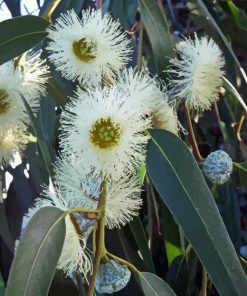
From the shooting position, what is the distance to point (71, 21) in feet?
2.53

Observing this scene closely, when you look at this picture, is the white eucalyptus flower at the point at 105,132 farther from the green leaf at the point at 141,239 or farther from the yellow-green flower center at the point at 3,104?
the green leaf at the point at 141,239

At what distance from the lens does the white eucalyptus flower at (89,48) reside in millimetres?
739

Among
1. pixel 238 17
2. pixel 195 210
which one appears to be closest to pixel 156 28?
pixel 195 210

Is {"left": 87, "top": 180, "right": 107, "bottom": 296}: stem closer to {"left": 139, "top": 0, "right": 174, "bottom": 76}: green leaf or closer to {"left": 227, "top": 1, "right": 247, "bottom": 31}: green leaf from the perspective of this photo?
{"left": 139, "top": 0, "right": 174, "bottom": 76}: green leaf

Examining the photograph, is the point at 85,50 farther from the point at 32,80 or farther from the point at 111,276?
the point at 111,276

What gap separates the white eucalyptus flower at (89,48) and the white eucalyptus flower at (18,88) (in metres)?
0.04

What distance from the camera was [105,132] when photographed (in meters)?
0.70

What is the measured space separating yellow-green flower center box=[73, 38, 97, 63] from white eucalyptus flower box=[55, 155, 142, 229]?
4.2 inches

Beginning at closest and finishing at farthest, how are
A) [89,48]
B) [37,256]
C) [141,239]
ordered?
[37,256], [89,48], [141,239]

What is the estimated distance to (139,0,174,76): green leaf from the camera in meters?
0.86

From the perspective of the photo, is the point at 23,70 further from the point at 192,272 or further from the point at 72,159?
the point at 192,272

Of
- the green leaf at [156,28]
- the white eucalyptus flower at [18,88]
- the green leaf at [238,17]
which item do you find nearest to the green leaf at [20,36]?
the white eucalyptus flower at [18,88]

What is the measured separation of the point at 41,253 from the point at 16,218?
0.57 meters

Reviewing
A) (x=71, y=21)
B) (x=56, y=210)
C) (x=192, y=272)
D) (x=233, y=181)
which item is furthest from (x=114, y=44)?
(x=233, y=181)
